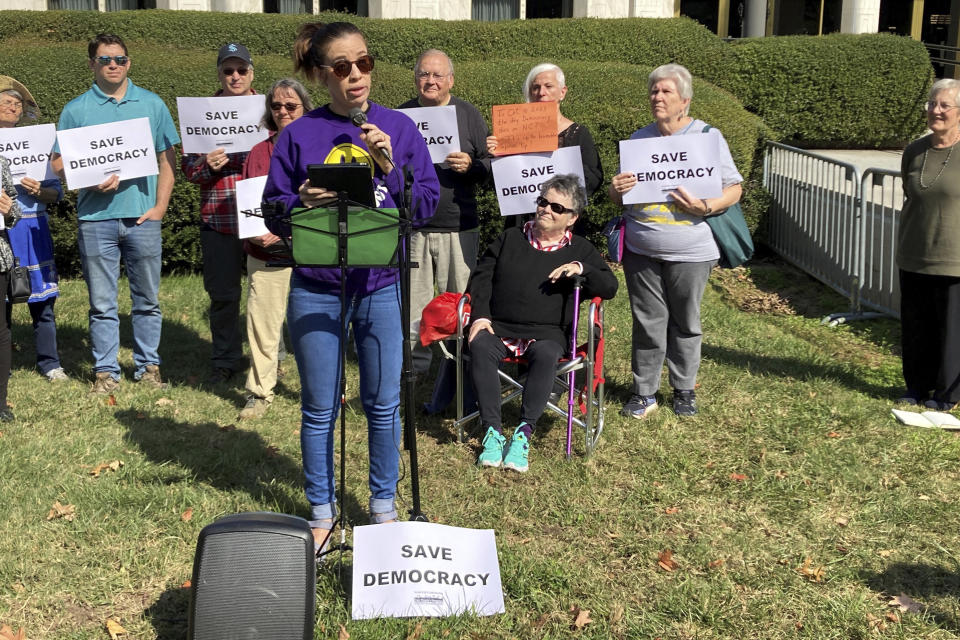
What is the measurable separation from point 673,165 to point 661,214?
337mm

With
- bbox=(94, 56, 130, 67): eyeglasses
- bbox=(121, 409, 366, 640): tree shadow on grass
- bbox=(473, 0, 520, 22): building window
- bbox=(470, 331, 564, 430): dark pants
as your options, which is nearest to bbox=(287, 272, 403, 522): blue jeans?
bbox=(121, 409, 366, 640): tree shadow on grass

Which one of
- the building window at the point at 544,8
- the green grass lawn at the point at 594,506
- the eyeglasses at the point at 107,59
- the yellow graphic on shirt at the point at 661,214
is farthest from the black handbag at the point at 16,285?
the building window at the point at 544,8

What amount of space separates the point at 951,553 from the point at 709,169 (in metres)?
2.65

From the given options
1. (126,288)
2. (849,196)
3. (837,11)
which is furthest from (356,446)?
(837,11)

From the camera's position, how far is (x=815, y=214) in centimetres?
1086

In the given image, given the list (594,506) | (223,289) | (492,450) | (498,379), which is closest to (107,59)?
(223,289)

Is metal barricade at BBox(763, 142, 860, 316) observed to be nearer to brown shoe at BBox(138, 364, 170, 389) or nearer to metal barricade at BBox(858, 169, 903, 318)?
metal barricade at BBox(858, 169, 903, 318)

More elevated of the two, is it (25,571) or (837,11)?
(837,11)

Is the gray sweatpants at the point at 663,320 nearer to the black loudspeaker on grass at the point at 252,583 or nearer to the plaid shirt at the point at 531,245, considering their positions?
the plaid shirt at the point at 531,245

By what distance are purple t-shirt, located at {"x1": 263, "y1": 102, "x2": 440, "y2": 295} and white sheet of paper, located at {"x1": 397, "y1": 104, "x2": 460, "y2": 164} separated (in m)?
2.02

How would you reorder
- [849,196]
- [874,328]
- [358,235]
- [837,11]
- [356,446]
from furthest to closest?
1. [837,11]
2. [849,196]
3. [874,328]
4. [356,446]
5. [358,235]

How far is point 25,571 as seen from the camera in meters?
4.60

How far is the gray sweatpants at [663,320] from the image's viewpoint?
6.65 metres

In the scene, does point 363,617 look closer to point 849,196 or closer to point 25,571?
point 25,571
